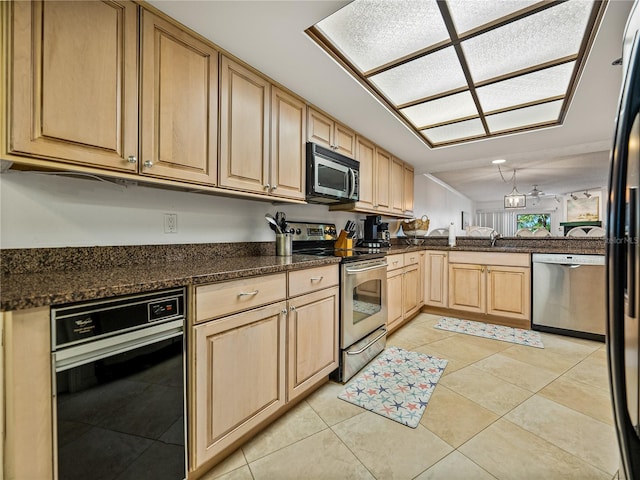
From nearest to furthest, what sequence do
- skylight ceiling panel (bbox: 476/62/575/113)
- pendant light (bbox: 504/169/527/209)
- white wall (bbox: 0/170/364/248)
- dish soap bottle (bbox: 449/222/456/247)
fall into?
white wall (bbox: 0/170/364/248)
skylight ceiling panel (bbox: 476/62/575/113)
dish soap bottle (bbox: 449/222/456/247)
pendant light (bbox: 504/169/527/209)

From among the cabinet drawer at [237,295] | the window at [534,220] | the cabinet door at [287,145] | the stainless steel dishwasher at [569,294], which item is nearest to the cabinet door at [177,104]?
the cabinet door at [287,145]

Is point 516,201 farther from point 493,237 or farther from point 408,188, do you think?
point 408,188

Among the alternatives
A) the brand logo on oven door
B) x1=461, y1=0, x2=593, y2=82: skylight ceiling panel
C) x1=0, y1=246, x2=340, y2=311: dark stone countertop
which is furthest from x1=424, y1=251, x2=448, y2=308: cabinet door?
the brand logo on oven door

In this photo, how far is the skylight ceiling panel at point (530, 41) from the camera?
1.40 meters

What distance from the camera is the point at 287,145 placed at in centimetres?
192

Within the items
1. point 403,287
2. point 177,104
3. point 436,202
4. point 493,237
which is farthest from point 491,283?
point 177,104

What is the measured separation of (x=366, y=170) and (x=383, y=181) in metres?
0.42

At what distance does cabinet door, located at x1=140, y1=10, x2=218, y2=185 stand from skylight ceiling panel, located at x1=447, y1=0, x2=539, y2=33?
1293 millimetres

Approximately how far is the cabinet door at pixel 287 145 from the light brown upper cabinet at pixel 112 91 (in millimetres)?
432

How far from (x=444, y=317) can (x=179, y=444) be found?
10.6ft

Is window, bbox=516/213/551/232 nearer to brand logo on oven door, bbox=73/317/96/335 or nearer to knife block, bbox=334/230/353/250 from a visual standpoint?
knife block, bbox=334/230/353/250

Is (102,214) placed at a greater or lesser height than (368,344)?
greater

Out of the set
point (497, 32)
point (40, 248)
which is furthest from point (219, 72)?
point (497, 32)

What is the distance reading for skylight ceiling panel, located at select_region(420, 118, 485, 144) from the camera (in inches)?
105
